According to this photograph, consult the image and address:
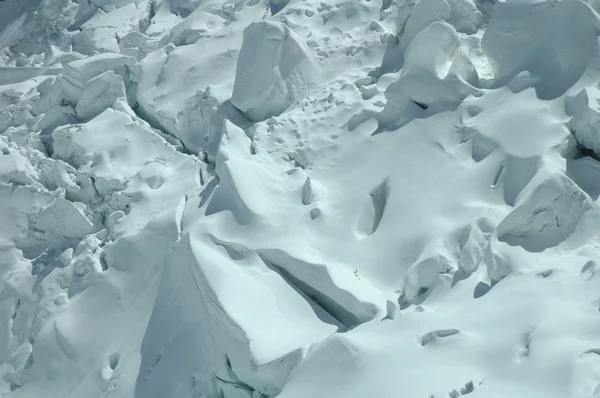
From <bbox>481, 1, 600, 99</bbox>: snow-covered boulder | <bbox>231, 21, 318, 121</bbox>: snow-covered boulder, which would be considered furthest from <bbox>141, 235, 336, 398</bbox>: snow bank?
<bbox>481, 1, 600, 99</bbox>: snow-covered boulder

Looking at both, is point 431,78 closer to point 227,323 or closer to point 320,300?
point 320,300

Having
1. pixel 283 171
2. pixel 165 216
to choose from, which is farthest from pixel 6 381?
pixel 283 171

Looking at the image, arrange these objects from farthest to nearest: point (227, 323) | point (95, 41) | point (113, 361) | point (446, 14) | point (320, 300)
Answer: point (95, 41), point (446, 14), point (113, 361), point (320, 300), point (227, 323)

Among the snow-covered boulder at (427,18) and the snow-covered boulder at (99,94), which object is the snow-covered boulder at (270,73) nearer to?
the snow-covered boulder at (427,18)

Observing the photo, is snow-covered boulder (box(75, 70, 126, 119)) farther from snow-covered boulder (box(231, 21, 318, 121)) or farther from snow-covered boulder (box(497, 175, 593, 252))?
snow-covered boulder (box(497, 175, 593, 252))

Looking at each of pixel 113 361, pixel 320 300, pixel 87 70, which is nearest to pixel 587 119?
Result: pixel 320 300

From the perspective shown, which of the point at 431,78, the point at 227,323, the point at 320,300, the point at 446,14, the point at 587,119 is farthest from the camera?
the point at 446,14

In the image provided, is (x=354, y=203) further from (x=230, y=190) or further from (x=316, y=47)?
(x=316, y=47)
